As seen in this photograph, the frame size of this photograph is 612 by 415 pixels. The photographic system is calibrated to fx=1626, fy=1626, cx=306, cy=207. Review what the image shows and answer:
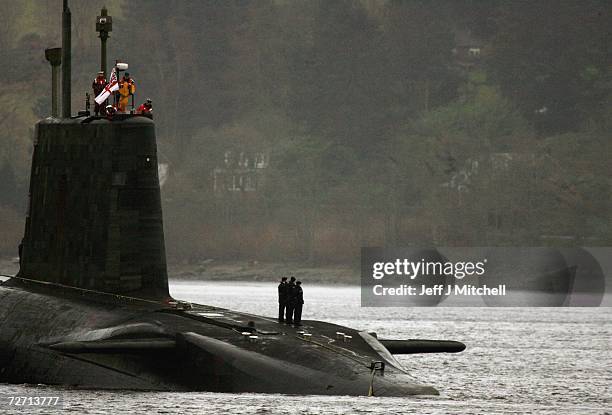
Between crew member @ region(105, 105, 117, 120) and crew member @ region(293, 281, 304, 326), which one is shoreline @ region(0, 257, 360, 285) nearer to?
crew member @ region(105, 105, 117, 120)

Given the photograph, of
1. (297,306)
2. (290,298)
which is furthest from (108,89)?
(297,306)

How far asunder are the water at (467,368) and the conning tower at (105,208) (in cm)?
245

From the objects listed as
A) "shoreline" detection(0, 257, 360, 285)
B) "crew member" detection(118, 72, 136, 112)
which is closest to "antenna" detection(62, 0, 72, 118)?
"crew member" detection(118, 72, 136, 112)

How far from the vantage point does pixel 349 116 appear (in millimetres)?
101750

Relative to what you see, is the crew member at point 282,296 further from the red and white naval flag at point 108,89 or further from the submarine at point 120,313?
the red and white naval flag at point 108,89

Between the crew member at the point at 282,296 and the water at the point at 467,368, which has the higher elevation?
the crew member at the point at 282,296

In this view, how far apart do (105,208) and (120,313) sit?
222 centimetres

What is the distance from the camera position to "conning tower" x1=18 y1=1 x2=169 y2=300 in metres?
30.8

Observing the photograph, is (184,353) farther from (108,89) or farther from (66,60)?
(66,60)

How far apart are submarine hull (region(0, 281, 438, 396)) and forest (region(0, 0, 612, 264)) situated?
64.8 meters

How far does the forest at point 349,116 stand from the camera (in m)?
96.6

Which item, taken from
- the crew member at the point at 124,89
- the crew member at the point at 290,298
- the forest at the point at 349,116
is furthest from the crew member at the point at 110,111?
the forest at the point at 349,116

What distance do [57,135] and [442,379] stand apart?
10.9 meters

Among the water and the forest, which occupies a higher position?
the forest
